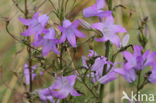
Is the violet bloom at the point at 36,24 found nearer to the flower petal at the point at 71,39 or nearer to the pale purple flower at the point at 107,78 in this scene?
the flower petal at the point at 71,39

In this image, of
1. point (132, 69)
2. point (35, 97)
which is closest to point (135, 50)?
point (132, 69)

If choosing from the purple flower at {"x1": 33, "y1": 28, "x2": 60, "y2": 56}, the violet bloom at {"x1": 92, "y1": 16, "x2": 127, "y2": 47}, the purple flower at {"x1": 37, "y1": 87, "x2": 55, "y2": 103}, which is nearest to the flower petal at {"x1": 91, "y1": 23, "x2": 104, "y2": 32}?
the violet bloom at {"x1": 92, "y1": 16, "x2": 127, "y2": 47}

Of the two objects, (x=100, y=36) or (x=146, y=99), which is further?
(x=146, y=99)

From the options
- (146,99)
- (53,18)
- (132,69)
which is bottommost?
(146,99)

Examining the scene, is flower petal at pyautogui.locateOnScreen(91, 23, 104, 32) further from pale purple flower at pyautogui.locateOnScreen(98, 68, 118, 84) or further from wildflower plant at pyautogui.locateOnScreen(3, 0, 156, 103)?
pale purple flower at pyautogui.locateOnScreen(98, 68, 118, 84)

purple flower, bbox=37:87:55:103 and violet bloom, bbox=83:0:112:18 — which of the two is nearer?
violet bloom, bbox=83:0:112:18

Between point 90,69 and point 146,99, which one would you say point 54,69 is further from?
point 146,99
